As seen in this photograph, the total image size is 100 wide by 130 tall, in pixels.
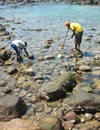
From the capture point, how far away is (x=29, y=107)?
35.5ft

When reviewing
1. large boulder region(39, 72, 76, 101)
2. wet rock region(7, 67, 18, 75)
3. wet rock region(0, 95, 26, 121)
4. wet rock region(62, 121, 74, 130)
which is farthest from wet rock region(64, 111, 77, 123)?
wet rock region(7, 67, 18, 75)

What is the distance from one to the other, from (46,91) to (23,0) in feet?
250

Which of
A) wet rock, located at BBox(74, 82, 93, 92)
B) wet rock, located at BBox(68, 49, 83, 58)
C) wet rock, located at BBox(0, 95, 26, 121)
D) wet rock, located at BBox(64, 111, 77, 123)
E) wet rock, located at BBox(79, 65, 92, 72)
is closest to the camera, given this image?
wet rock, located at BBox(64, 111, 77, 123)

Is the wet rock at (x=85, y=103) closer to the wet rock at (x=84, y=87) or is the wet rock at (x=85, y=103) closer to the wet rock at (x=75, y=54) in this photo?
the wet rock at (x=84, y=87)

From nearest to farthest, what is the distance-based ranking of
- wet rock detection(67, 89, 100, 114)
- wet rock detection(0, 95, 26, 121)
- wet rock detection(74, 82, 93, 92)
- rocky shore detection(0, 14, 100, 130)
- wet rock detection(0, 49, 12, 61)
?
1. rocky shore detection(0, 14, 100, 130)
2. wet rock detection(0, 95, 26, 121)
3. wet rock detection(67, 89, 100, 114)
4. wet rock detection(74, 82, 93, 92)
5. wet rock detection(0, 49, 12, 61)

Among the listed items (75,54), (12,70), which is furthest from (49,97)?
(75,54)

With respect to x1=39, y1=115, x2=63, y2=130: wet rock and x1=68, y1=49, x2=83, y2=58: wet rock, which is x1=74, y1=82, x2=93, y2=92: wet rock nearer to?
x1=39, y1=115, x2=63, y2=130: wet rock

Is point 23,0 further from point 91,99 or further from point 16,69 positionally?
point 91,99

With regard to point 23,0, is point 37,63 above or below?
above

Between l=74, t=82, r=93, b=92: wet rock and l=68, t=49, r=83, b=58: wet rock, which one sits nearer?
l=74, t=82, r=93, b=92: wet rock

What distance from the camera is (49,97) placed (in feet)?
36.5

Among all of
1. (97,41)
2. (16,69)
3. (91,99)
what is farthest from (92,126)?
(97,41)

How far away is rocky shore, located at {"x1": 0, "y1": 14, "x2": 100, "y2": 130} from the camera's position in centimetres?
917

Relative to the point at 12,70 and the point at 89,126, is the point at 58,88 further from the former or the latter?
the point at 12,70
